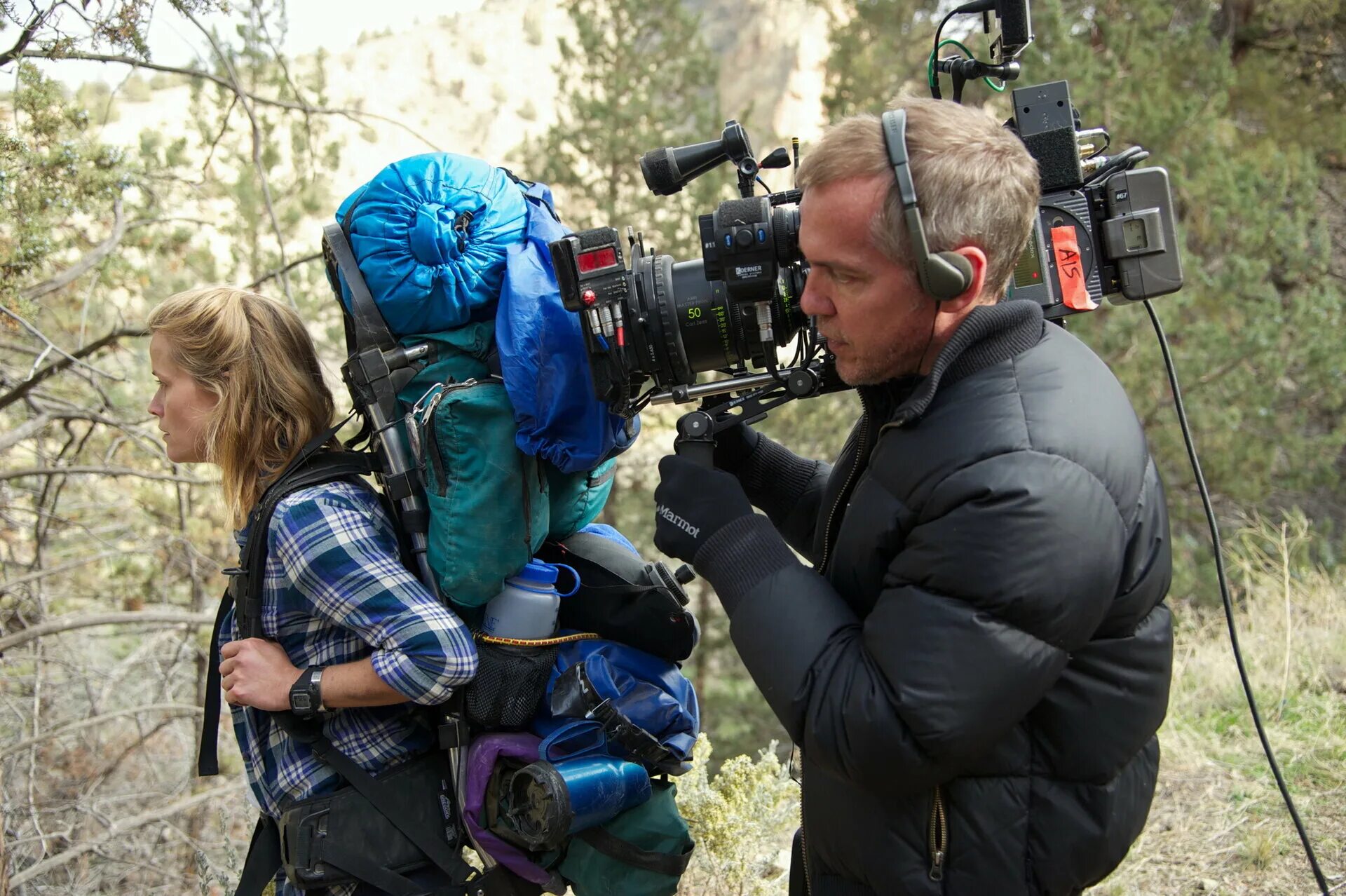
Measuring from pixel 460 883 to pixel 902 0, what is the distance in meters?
10.5

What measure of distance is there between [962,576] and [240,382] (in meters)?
1.30

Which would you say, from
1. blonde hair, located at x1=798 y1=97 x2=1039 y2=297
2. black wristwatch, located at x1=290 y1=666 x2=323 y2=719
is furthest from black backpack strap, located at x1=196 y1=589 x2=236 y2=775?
blonde hair, located at x1=798 y1=97 x2=1039 y2=297

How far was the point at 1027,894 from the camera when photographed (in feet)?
4.58

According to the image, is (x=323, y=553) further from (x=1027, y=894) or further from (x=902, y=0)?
(x=902, y=0)

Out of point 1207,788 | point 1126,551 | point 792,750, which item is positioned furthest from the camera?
point 1207,788

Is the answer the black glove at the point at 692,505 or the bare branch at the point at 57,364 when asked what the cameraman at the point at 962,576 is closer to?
the black glove at the point at 692,505

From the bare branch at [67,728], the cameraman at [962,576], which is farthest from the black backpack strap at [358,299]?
the bare branch at [67,728]

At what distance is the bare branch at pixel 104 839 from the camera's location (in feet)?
9.09

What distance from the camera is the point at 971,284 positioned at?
4.51ft

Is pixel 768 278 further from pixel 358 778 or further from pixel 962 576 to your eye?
pixel 358 778

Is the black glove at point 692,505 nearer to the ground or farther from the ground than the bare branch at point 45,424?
nearer to the ground

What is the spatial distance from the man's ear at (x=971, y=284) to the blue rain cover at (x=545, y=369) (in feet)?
2.02

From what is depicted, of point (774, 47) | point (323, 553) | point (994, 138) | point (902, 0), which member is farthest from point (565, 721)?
point (774, 47)

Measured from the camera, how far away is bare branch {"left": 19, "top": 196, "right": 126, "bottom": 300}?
2.91 metres
